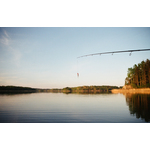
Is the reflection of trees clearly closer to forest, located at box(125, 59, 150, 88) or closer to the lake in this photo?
the lake

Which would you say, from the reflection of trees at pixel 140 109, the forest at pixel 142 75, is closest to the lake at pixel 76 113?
the reflection of trees at pixel 140 109

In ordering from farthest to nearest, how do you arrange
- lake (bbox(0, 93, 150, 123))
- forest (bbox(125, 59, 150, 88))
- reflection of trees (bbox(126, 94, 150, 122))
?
forest (bbox(125, 59, 150, 88))
reflection of trees (bbox(126, 94, 150, 122))
lake (bbox(0, 93, 150, 123))

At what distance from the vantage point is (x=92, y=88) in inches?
6737

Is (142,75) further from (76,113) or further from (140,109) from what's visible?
(76,113)

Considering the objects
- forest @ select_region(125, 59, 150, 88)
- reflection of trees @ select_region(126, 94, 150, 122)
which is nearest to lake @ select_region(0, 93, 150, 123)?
reflection of trees @ select_region(126, 94, 150, 122)

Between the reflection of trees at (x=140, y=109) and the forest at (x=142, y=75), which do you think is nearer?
the reflection of trees at (x=140, y=109)

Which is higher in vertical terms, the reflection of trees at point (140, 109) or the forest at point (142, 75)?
the forest at point (142, 75)

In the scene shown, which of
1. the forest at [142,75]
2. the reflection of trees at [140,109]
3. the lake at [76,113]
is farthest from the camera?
the forest at [142,75]

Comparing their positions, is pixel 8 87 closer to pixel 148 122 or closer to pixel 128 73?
pixel 128 73

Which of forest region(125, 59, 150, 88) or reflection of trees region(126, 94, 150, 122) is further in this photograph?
forest region(125, 59, 150, 88)

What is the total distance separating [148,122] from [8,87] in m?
140

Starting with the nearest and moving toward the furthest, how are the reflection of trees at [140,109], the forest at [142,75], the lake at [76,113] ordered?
the lake at [76,113] < the reflection of trees at [140,109] < the forest at [142,75]

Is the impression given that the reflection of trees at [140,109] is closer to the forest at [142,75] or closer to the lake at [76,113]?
the lake at [76,113]

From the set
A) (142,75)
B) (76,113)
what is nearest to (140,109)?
(76,113)
